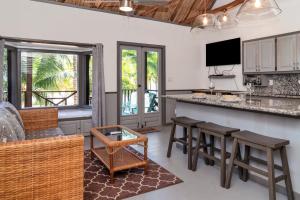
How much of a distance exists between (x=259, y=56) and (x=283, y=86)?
0.85m

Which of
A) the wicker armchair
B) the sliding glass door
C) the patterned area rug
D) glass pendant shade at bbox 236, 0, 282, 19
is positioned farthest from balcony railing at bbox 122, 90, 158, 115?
the wicker armchair

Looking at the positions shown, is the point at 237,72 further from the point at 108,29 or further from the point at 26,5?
the point at 26,5

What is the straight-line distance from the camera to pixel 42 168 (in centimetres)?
192

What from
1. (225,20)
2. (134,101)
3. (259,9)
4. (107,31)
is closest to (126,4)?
(225,20)

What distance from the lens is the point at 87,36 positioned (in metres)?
5.08

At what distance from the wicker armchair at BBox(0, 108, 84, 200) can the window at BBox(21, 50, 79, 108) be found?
14.3 feet

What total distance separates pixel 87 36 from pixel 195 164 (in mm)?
3668

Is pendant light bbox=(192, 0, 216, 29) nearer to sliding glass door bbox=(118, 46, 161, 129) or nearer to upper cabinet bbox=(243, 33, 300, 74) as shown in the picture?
upper cabinet bbox=(243, 33, 300, 74)

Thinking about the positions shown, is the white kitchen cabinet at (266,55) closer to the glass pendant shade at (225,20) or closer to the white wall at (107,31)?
the glass pendant shade at (225,20)

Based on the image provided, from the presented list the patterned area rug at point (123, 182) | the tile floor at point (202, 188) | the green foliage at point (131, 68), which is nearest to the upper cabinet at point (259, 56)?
the green foliage at point (131, 68)

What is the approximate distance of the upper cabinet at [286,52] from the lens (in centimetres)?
453

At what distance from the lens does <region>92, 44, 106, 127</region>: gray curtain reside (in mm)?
5074

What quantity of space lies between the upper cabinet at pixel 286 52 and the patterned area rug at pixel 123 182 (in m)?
3.44

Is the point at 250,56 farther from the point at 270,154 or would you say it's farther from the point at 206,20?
the point at 270,154
